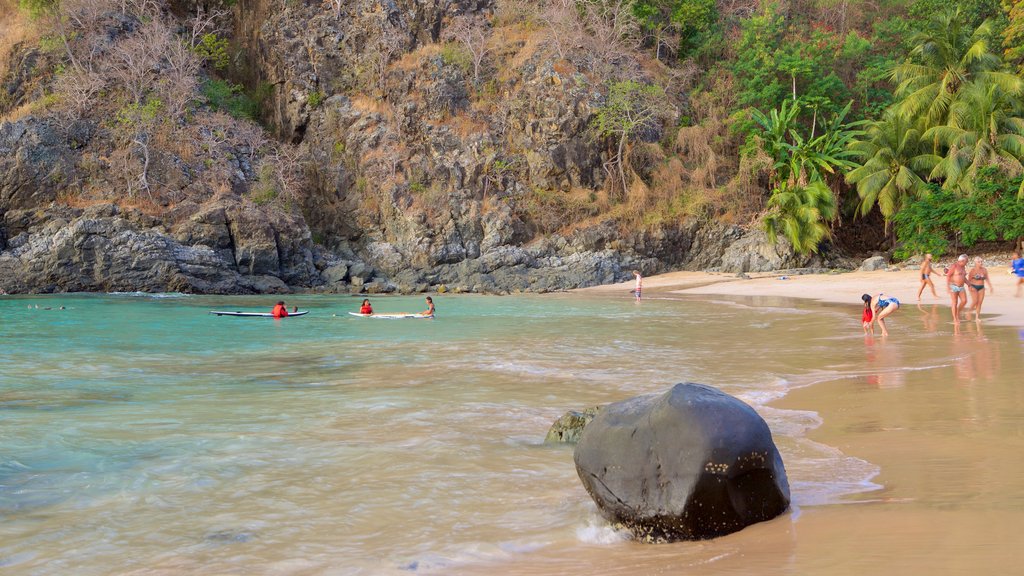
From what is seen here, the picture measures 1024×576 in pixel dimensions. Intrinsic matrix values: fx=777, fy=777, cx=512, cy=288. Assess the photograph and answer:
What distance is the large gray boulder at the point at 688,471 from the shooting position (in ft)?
13.6

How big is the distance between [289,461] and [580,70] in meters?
36.6

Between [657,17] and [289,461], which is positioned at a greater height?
[657,17]

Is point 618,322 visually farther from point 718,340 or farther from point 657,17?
point 657,17

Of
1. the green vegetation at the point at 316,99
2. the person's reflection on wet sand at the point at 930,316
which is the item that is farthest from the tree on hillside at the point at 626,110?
the person's reflection on wet sand at the point at 930,316

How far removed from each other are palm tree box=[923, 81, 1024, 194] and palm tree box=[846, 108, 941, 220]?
1001mm

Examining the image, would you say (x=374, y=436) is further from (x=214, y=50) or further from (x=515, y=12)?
(x=214, y=50)

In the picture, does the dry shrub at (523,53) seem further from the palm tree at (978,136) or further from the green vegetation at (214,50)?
the palm tree at (978,136)

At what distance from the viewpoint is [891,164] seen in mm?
33281

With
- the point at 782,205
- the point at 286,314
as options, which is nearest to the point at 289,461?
the point at 286,314

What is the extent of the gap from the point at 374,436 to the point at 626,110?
33.5 metres

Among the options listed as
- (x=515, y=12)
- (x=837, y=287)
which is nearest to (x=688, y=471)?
(x=837, y=287)

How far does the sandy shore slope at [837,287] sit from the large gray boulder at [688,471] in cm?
1363

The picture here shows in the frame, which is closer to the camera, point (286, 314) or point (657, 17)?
point (286, 314)

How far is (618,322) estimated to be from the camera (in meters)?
19.0
